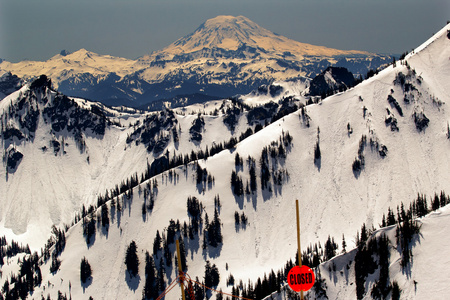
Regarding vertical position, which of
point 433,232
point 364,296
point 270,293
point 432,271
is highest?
point 433,232

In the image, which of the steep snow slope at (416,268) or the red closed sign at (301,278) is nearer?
the red closed sign at (301,278)

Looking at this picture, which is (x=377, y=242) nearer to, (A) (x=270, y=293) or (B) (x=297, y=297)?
(B) (x=297, y=297)

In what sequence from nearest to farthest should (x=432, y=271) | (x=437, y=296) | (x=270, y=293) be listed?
(x=437, y=296) < (x=432, y=271) < (x=270, y=293)

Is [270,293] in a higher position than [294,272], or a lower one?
lower

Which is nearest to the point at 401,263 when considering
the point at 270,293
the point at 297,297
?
the point at 297,297

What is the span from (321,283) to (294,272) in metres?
140

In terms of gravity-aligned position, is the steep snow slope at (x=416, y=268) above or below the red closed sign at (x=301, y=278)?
below

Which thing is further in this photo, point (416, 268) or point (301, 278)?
point (416, 268)

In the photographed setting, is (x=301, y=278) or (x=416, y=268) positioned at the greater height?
(x=301, y=278)

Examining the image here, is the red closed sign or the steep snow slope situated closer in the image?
the red closed sign

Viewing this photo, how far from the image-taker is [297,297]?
547 feet

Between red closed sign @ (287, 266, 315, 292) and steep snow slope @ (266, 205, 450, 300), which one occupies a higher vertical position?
red closed sign @ (287, 266, 315, 292)

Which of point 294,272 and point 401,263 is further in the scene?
point 401,263

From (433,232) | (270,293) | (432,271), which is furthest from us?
(270,293)
